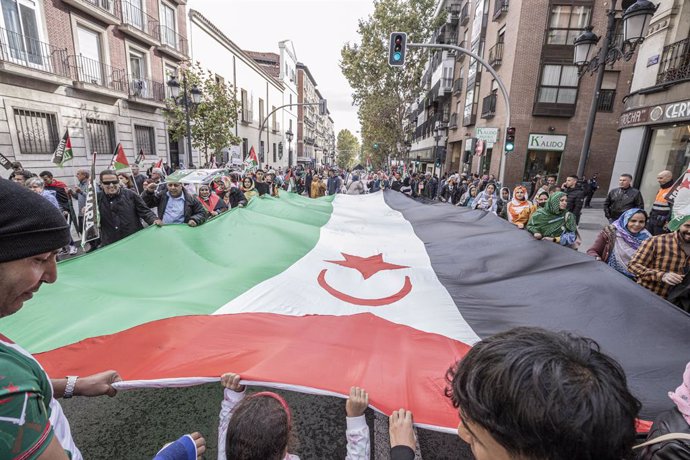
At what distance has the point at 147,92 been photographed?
18844 millimetres

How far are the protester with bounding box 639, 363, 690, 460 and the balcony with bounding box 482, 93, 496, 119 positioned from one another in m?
21.7

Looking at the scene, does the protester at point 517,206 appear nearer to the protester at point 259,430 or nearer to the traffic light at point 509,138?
the traffic light at point 509,138

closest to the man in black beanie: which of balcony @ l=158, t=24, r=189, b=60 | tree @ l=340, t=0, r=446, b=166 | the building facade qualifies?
the building facade

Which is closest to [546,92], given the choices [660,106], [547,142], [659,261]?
[547,142]

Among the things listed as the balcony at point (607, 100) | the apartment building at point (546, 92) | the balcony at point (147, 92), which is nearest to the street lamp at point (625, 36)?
the apartment building at point (546, 92)

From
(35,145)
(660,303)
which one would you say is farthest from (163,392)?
(35,145)

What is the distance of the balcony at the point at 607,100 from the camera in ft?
62.0

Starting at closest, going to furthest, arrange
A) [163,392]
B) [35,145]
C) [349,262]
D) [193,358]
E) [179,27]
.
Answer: [193,358], [163,392], [349,262], [35,145], [179,27]

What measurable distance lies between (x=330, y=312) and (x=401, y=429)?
135 cm

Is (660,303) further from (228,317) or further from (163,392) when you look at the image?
(163,392)

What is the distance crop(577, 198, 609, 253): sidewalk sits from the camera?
9807 mm

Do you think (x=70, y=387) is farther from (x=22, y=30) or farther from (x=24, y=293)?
(x=22, y=30)

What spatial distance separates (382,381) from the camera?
6.61 feet

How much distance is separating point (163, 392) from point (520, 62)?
853 inches
